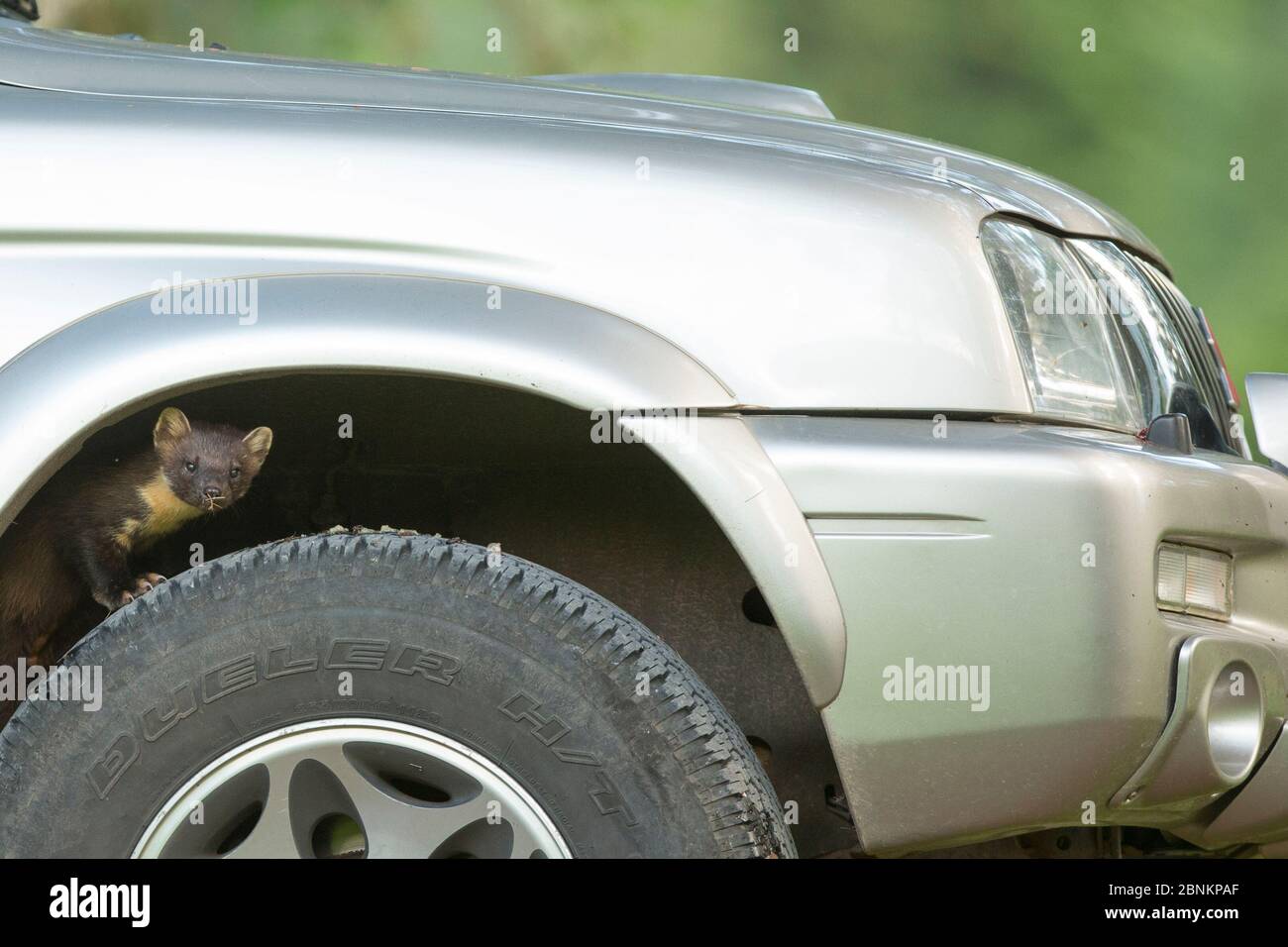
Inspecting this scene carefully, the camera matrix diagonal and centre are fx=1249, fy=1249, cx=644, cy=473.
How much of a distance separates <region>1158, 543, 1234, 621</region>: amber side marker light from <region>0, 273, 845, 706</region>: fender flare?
0.49 meters

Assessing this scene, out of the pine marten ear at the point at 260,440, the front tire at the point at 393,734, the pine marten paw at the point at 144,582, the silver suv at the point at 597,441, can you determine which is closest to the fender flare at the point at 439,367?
the silver suv at the point at 597,441

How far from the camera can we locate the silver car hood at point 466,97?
189 centimetres

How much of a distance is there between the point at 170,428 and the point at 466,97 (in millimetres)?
734

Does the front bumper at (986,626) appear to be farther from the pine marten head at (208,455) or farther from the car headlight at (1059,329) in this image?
the pine marten head at (208,455)

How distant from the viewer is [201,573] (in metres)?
1.75

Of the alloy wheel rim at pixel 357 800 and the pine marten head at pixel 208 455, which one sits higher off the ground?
the pine marten head at pixel 208 455

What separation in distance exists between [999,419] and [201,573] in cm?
114

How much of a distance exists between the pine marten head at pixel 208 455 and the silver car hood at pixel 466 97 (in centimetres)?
52

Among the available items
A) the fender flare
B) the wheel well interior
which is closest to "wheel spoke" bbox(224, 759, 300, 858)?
the fender flare

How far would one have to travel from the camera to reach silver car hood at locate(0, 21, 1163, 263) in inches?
74.5

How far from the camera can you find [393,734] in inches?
66.1

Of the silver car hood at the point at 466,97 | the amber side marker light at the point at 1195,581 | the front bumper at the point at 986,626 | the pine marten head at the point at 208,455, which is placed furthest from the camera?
the pine marten head at the point at 208,455

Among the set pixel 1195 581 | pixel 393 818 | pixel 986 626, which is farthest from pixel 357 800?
pixel 1195 581

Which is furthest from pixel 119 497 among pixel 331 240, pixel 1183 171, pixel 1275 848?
pixel 1183 171
